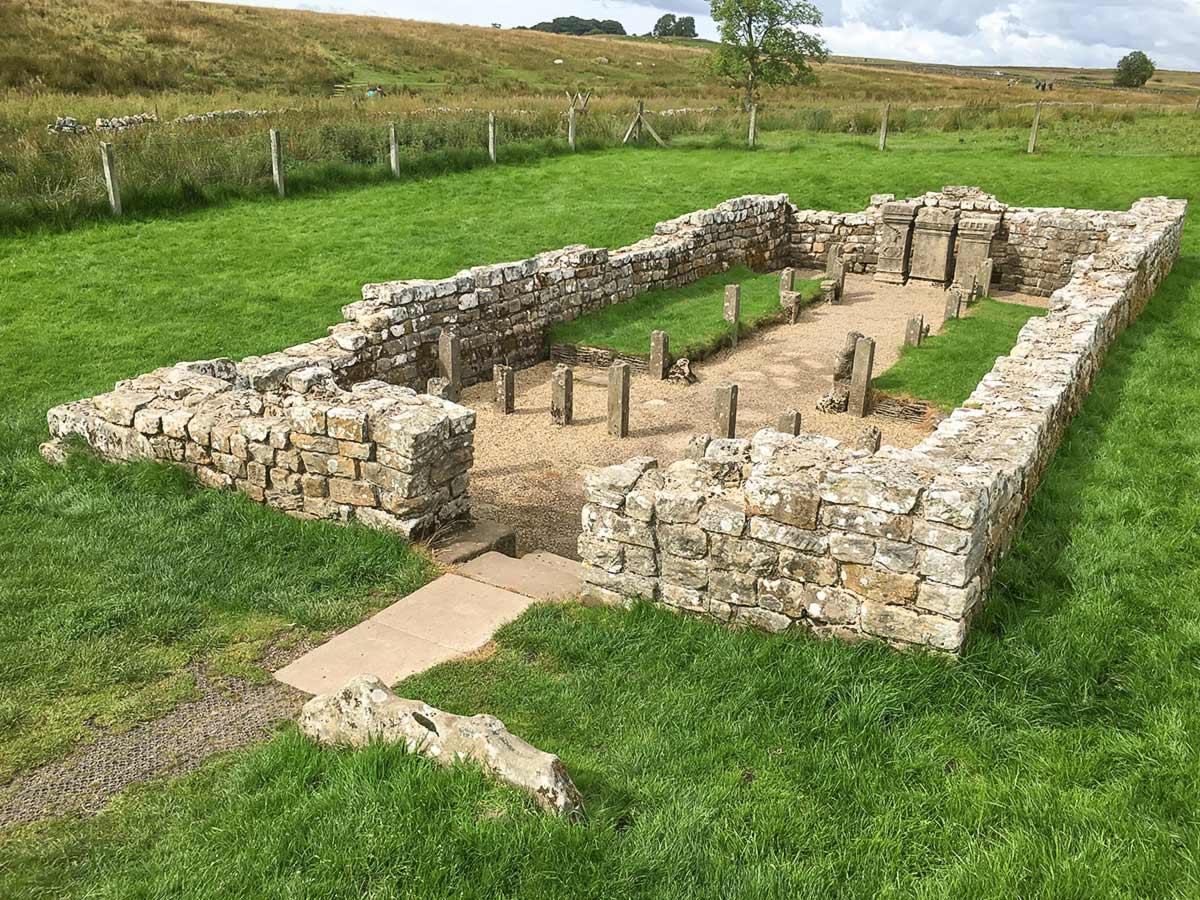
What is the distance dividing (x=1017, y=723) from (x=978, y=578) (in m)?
1.07

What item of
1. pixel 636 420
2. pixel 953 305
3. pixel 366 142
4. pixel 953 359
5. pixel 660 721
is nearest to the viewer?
pixel 660 721

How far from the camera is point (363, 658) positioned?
6.18 meters

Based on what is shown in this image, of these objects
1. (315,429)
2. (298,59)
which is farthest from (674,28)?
(315,429)

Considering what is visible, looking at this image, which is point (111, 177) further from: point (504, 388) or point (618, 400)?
point (618, 400)

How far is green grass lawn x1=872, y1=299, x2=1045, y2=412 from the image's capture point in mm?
13852

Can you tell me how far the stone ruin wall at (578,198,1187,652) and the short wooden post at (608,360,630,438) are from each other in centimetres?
515

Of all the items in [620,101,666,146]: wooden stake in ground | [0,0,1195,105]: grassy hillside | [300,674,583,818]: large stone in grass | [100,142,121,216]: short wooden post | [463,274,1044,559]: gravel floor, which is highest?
[0,0,1195,105]: grassy hillside

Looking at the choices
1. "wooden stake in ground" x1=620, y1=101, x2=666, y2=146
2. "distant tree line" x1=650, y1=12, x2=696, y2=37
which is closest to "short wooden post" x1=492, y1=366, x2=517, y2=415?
"wooden stake in ground" x1=620, y1=101, x2=666, y2=146

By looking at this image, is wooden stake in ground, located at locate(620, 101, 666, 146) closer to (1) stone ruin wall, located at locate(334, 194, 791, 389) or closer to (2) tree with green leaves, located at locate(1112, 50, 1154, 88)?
(1) stone ruin wall, located at locate(334, 194, 791, 389)

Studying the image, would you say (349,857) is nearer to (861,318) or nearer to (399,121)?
(861,318)

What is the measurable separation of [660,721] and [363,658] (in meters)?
2.18

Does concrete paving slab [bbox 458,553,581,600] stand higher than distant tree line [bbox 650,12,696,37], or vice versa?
distant tree line [bbox 650,12,696,37]

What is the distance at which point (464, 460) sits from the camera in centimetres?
836

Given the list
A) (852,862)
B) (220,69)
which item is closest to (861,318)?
(852,862)
